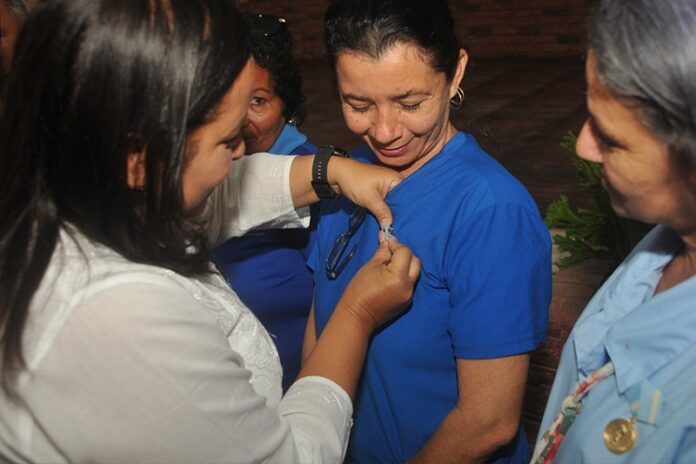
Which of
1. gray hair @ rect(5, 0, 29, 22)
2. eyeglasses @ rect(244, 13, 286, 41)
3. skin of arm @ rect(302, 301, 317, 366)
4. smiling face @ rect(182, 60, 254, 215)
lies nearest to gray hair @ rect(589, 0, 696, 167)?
smiling face @ rect(182, 60, 254, 215)

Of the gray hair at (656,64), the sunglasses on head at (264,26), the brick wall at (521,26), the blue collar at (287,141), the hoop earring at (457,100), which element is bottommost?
the brick wall at (521,26)

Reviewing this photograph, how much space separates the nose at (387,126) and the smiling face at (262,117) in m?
0.65

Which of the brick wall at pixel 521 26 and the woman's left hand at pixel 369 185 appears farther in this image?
the brick wall at pixel 521 26

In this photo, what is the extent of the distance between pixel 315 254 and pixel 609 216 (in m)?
1.36

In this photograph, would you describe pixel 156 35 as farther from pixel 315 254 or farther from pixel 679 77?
pixel 315 254

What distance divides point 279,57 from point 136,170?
1262 mm

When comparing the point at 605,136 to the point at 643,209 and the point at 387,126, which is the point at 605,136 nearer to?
the point at 643,209

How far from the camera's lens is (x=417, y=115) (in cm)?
161

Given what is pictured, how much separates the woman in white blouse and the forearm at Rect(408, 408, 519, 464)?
408mm

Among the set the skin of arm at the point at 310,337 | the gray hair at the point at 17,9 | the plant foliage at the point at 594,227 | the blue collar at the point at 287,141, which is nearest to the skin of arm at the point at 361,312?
the skin of arm at the point at 310,337

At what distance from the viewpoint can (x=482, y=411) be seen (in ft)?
4.90

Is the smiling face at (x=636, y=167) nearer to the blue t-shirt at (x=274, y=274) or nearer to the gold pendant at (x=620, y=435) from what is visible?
the gold pendant at (x=620, y=435)

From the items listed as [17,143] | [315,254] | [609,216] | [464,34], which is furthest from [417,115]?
[464,34]

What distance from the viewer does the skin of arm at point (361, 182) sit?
165 centimetres
